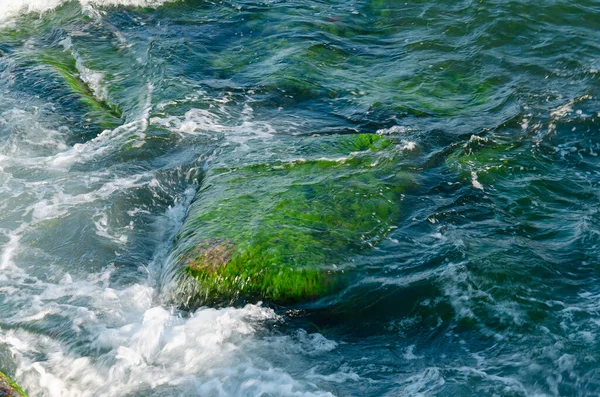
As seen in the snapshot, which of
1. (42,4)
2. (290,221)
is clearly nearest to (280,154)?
(290,221)

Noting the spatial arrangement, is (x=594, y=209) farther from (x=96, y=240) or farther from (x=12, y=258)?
(x=12, y=258)

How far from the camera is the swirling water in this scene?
20.9 feet

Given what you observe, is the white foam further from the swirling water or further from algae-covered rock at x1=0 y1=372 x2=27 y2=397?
algae-covered rock at x1=0 y1=372 x2=27 y2=397

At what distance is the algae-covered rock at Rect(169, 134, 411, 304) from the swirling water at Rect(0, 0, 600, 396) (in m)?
0.25

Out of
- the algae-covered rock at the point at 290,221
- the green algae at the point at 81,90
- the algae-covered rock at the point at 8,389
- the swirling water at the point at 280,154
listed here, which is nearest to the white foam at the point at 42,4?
the swirling water at the point at 280,154

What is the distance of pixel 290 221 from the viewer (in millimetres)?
7734

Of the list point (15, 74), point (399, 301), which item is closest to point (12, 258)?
point (399, 301)

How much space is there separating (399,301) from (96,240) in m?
3.67

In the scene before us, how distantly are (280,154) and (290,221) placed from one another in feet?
5.62

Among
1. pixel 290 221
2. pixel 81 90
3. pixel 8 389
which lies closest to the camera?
pixel 8 389

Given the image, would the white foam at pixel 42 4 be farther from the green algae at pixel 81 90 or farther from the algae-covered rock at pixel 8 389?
the algae-covered rock at pixel 8 389

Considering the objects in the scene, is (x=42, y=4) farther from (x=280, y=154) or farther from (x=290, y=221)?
(x=290, y=221)

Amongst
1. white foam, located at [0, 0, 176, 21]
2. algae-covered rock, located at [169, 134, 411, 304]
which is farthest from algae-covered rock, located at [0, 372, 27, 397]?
white foam, located at [0, 0, 176, 21]

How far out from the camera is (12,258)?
8.11m
